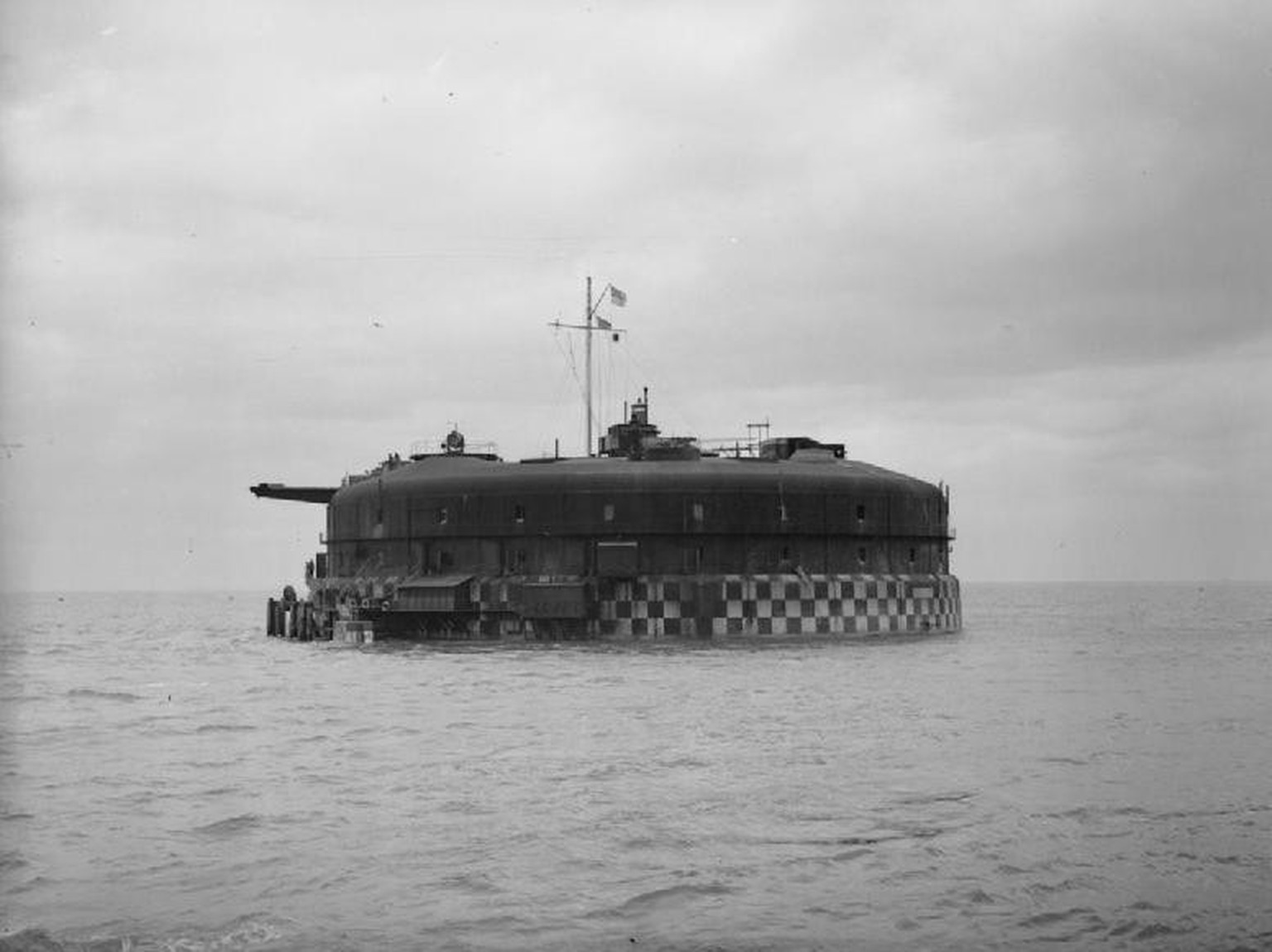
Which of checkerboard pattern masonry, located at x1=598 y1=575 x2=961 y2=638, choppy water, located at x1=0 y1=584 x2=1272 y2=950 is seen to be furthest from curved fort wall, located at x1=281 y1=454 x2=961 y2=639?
choppy water, located at x1=0 y1=584 x2=1272 y2=950

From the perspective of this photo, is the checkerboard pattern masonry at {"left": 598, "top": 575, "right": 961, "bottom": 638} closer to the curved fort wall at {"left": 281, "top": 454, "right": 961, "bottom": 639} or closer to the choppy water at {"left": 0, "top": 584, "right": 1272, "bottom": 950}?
the curved fort wall at {"left": 281, "top": 454, "right": 961, "bottom": 639}

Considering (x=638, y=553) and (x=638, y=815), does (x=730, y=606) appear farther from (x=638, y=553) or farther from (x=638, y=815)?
(x=638, y=815)

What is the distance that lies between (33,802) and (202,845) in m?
3.21

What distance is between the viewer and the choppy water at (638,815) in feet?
37.6

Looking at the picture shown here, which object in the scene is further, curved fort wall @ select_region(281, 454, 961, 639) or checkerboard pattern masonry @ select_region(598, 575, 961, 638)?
curved fort wall @ select_region(281, 454, 961, 639)

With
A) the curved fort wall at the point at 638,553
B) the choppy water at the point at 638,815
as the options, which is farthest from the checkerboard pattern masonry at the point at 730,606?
the choppy water at the point at 638,815

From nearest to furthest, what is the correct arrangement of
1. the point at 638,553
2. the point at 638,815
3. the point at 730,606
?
1. the point at 638,815
2. the point at 730,606
3. the point at 638,553

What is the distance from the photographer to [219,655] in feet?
155

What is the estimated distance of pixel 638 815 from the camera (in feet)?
50.7

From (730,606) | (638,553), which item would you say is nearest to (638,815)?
(730,606)

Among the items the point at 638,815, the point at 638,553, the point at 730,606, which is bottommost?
the point at 638,815

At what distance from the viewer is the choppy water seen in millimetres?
11461

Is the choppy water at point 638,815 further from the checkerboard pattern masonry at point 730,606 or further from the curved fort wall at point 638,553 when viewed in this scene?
the curved fort wall at point 638,553

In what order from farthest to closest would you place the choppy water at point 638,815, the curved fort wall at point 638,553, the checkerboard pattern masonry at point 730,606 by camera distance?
the curved fort wall at point 638,553 → the checkerboard pattern masonry at point 730,606 → the choppy water at point 638,815
